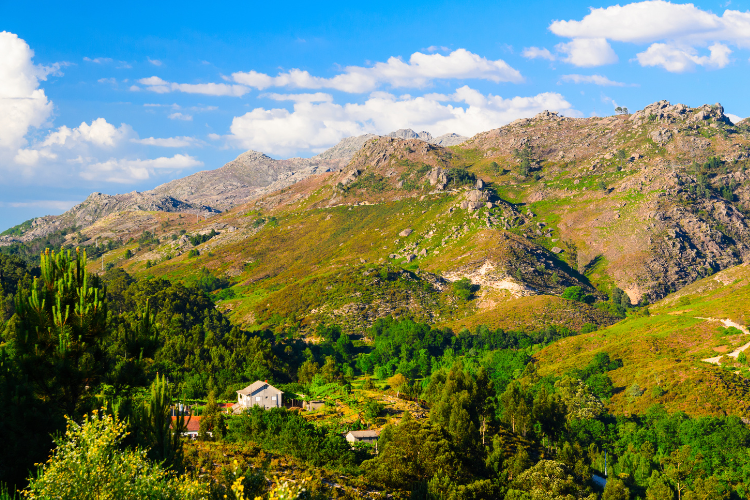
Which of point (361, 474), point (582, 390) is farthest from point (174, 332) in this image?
point (582, 390)

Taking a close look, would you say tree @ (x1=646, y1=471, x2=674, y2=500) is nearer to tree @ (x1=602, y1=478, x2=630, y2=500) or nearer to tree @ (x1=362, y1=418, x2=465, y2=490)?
tree @ (x1=602, y1=478, x2=630, y2=500)

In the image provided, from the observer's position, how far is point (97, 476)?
17.8 m

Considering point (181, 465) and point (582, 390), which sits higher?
point (181, 465)

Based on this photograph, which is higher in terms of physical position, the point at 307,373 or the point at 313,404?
the point at 307,373

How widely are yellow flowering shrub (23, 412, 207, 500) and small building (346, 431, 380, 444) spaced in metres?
35.6

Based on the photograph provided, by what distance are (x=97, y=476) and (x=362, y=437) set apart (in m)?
38.8

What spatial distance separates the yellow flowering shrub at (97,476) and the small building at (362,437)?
35.6 m

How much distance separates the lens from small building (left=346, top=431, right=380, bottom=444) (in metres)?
53.5

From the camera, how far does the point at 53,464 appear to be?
17875 mm

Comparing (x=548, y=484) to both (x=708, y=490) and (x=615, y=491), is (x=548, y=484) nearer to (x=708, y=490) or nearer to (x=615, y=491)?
(x=615, y=491)

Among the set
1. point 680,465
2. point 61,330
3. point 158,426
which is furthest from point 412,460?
point 680,465

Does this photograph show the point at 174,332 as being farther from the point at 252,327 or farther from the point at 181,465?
the point at 181,465

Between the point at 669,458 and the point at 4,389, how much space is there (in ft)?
253

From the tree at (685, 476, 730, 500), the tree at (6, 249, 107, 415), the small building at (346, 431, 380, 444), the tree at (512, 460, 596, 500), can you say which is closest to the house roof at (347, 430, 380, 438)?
the small building at (346, 431, 380, 444)
